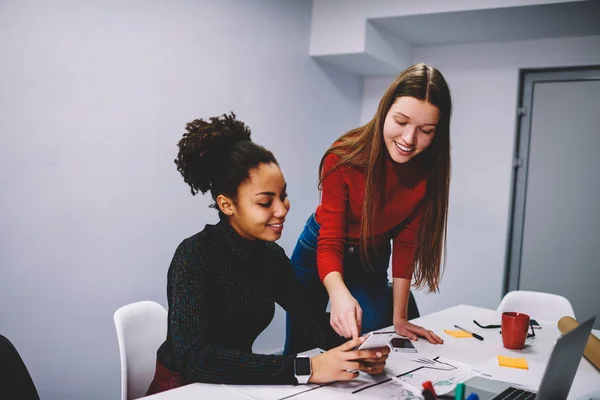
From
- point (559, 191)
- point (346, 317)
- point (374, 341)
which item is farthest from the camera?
point (559, 191)

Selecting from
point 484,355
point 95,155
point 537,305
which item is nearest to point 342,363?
point 484,355

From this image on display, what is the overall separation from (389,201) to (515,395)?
737mm

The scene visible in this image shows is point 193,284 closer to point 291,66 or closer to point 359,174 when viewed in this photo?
point 359,174

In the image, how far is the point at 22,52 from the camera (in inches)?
83.6

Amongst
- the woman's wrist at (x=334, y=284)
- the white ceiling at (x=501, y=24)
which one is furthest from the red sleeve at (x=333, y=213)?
the white ceiling at (x=501, y=24)

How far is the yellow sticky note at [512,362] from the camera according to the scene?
1.45 m

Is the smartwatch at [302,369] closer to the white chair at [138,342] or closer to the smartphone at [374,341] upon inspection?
the smartphone at [374,341]

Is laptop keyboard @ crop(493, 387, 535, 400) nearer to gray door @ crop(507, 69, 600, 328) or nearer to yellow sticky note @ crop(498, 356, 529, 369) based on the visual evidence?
yellow sticky note @ crop(498, 356, 529, 369)

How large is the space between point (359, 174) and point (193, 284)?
2.24 ft

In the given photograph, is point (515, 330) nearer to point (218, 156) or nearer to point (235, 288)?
point (235, 288)

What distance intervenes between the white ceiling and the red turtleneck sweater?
2.03 metres

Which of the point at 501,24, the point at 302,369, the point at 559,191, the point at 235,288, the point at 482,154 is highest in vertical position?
the point at 501,24

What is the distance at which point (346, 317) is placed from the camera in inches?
53.1

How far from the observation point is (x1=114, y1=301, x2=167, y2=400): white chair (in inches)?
62.0
